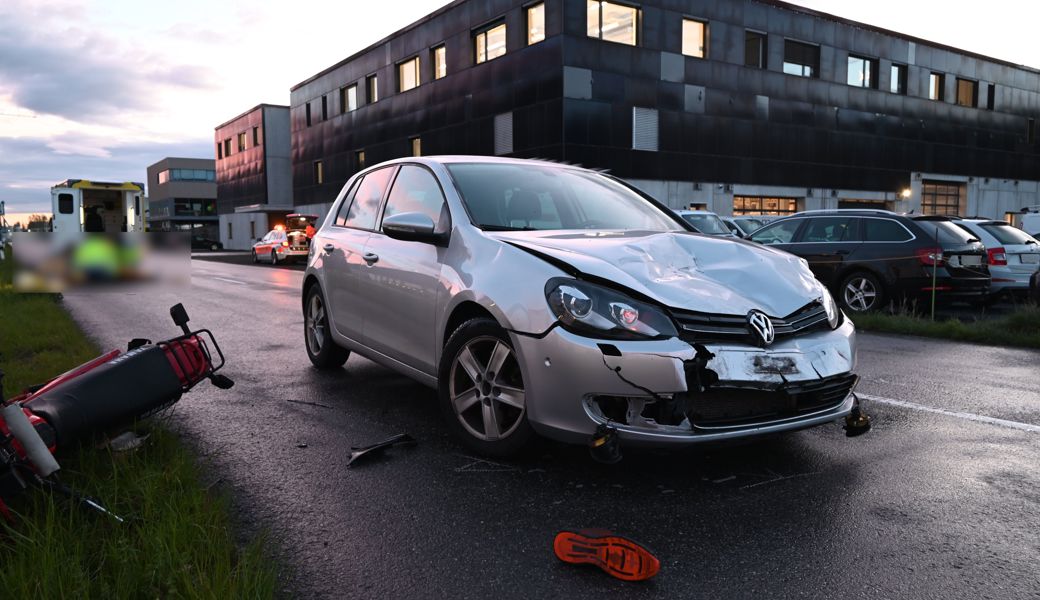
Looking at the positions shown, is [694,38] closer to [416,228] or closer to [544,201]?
[544,201]

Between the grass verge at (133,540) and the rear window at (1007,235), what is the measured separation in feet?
40.7

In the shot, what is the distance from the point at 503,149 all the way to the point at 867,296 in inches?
824

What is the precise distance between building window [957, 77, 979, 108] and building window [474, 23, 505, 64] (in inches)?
1043

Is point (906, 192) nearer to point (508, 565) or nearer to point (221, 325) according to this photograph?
point (221, 325)

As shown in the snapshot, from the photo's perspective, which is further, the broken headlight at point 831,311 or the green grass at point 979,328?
the green grass at point 979,328

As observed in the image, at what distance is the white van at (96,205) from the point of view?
60.7 feet

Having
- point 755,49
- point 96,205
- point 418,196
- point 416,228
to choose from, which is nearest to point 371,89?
point 755,49

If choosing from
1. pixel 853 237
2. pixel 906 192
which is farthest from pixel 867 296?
pixel 906 192

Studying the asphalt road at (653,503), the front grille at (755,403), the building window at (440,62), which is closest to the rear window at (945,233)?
the asphalt road at (653,503)

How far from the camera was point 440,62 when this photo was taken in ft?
113

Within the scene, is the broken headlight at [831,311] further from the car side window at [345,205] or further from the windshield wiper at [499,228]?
the car side window at [345,205]

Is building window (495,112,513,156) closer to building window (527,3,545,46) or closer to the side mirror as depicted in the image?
building window (527,3,545,46)

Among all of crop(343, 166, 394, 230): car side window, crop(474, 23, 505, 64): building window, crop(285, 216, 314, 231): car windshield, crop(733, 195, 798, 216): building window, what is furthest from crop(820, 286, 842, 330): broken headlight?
crop(733, 195, 798, 216): building window

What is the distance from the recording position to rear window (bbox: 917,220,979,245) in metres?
10.2
